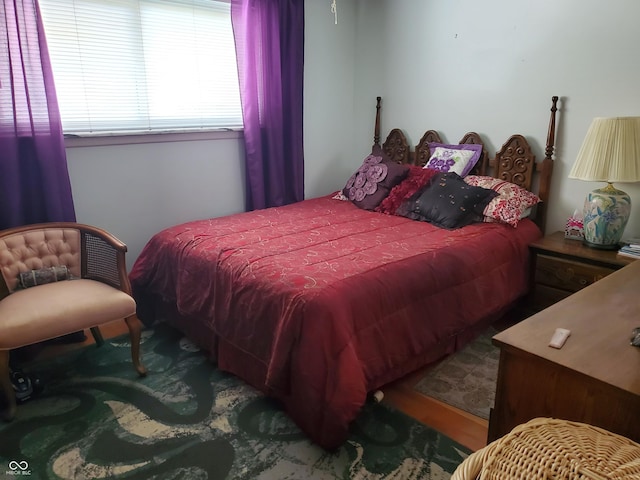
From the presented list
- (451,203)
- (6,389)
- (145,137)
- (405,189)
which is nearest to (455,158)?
(405,189)

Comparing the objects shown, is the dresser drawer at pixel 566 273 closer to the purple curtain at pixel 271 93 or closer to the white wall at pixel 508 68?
the white wall at pixel 508 68

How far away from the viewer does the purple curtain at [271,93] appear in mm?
3172

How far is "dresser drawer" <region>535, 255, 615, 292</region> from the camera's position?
2.45m

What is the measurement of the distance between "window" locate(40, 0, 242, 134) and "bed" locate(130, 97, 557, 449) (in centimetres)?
80

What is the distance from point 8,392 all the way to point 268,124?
88.0 inches

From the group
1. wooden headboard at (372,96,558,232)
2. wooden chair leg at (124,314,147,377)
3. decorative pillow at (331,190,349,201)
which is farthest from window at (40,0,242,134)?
wooden headboard at (372,96,558,232)

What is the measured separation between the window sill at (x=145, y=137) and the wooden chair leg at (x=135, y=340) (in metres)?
1.09

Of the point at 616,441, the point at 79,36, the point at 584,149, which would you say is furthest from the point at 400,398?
the point at 79,36

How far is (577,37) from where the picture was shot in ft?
8.82

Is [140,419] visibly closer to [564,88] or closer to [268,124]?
[268,124]

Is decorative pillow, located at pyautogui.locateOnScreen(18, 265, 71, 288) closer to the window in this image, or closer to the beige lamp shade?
the window

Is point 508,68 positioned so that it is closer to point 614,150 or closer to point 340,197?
point 614,150

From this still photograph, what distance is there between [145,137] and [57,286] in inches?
42.1

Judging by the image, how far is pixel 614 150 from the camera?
7.48ft
